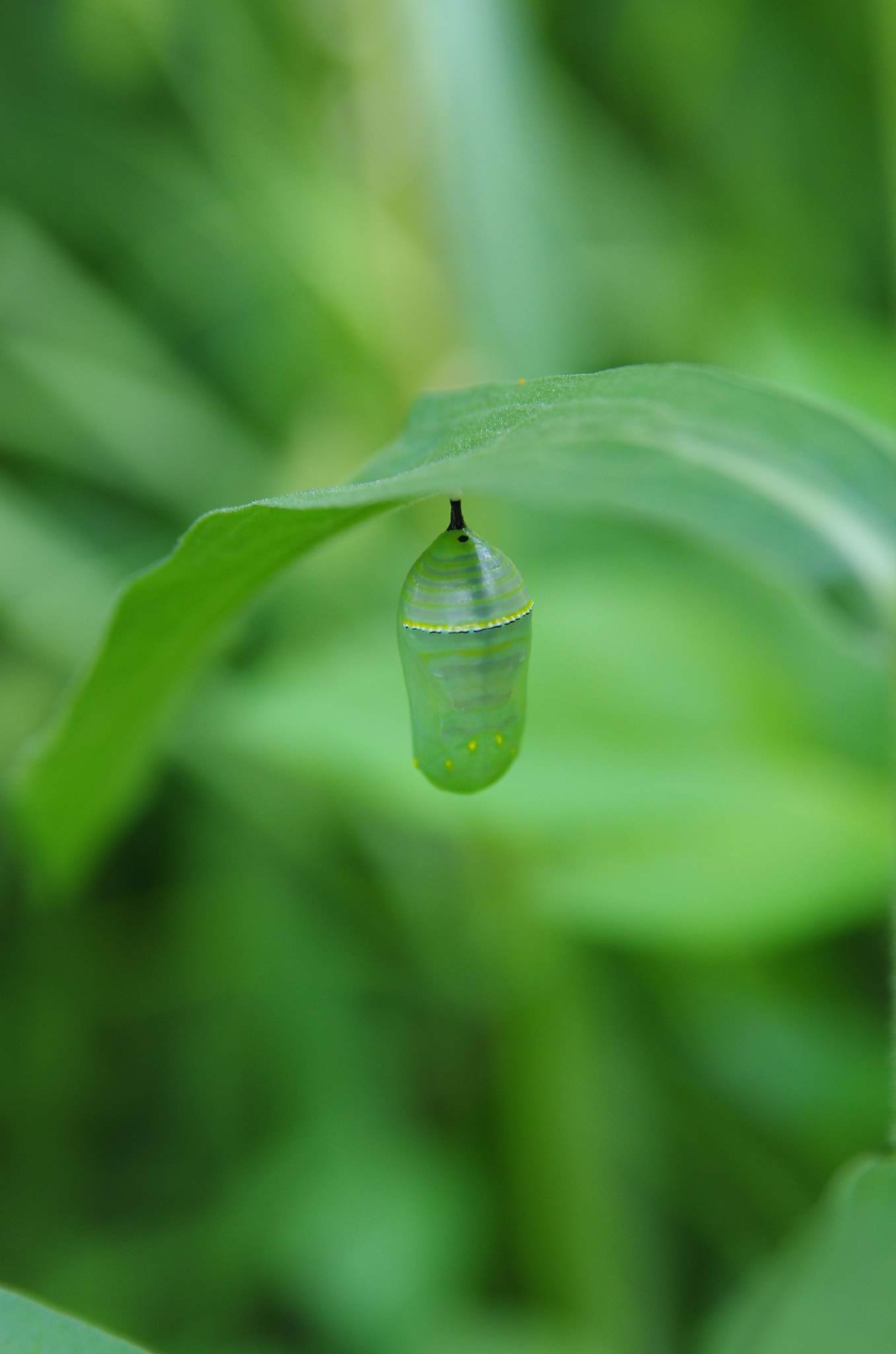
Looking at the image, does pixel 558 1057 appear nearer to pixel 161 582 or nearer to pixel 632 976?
pixel 632 976

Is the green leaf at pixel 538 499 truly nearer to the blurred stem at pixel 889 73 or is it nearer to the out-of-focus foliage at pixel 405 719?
the out-of-focus foliage at pixel 405 719

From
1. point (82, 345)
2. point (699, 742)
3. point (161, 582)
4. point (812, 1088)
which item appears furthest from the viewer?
point (82, 345)

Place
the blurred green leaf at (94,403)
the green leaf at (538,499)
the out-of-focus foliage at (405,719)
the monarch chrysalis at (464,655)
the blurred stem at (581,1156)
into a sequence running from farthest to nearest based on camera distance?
the blurred green leaf at (94,403) → the blurred stem at (581,1156) → the out-of-focus foliage at (405,719) → the monarch chrysalis at (464,655) → the green leaf at (538,499)

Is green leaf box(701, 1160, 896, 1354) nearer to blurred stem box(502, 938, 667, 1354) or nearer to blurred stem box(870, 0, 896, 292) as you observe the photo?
blurred stem box(502, 938, 667, 1354)

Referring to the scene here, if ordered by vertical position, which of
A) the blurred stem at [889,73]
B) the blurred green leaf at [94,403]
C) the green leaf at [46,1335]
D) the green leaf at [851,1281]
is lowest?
the green leaf at [46,1335]

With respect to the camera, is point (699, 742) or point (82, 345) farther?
point (82, 345)

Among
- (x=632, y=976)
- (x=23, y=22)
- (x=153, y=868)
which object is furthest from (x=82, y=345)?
(x=632, y=976)

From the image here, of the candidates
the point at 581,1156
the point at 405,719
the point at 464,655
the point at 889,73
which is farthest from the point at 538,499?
the point at 889,73

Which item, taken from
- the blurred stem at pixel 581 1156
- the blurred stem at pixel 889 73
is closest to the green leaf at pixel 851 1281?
the blurred stem at pixel 581 1156
